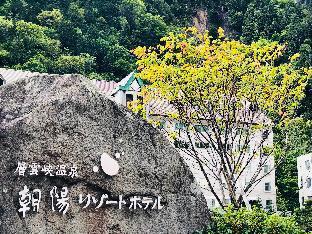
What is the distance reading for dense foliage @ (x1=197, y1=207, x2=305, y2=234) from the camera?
794 centimetres

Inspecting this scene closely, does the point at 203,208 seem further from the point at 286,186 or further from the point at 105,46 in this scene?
the point at 105,46

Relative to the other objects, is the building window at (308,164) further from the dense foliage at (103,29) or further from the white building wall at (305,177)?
the dense foliage at (103,29)

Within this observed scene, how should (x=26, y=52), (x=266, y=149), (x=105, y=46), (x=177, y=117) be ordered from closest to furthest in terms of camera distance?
(x=177, y=117), (x=266, y=149), (x=26, y=52), (x=105, y=46)

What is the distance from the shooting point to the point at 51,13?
53.7 m

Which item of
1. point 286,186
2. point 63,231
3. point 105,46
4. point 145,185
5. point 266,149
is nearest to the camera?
point 63,231

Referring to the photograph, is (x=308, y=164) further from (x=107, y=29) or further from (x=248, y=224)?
(x=107, y=29)

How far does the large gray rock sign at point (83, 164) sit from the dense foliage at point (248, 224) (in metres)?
0.30

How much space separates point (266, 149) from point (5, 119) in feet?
23.7

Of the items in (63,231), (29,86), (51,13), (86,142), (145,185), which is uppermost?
(51,13)

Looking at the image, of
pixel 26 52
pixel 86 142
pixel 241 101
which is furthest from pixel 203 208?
pixel 26 52

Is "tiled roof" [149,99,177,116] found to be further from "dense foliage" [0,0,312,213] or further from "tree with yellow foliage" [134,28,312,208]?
"dense foliage" [0,0,312,213]

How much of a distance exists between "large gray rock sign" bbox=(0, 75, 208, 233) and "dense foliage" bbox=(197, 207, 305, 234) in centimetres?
30

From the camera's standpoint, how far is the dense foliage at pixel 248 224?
7.94m

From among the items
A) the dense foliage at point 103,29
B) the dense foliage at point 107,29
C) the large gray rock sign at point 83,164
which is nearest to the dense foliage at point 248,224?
the large gray rock sign at point 83,164
